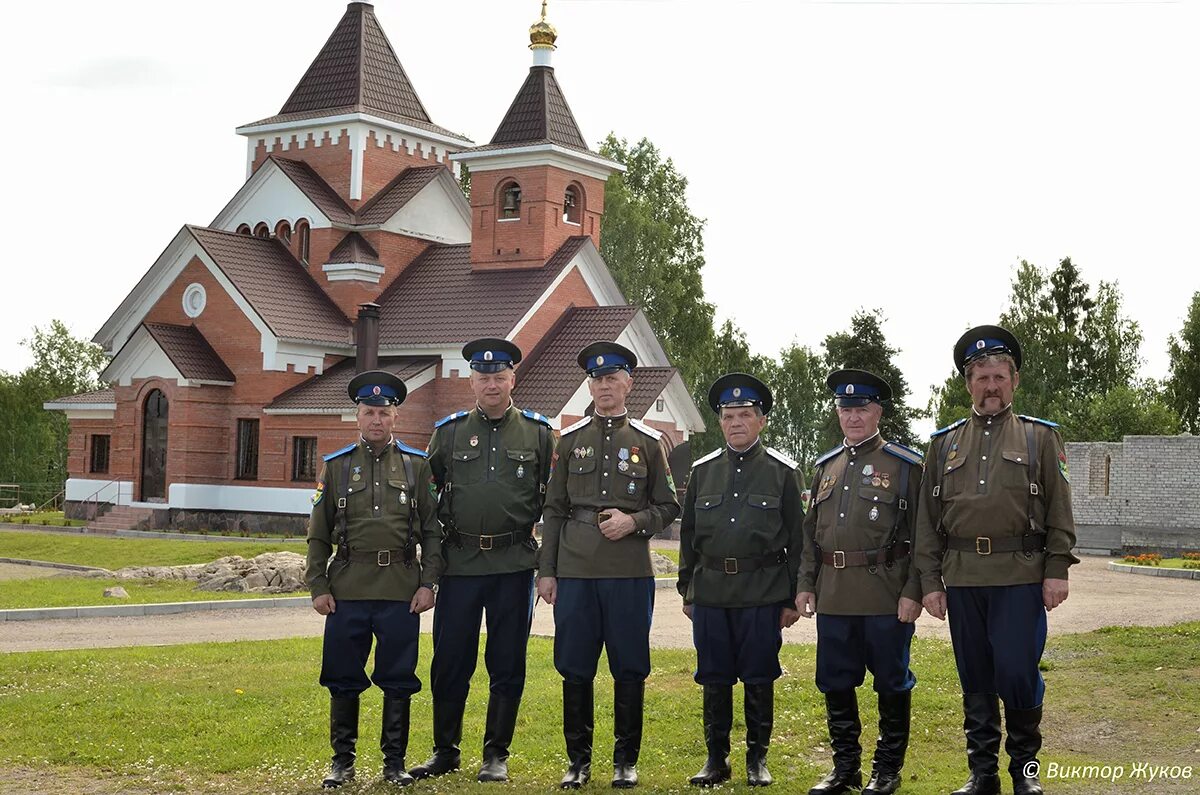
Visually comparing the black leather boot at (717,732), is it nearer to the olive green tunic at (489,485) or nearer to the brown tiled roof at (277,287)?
the olive green tunic at (489,485)

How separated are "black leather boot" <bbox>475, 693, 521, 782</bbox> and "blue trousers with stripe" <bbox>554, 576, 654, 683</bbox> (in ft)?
1.32

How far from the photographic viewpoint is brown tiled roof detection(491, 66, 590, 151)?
1389 inches

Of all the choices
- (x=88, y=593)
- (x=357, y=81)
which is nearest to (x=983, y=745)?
(x=88, y=593)

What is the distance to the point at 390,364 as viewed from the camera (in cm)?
3456

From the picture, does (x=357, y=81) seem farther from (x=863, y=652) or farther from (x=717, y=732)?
(x=863, y=652)

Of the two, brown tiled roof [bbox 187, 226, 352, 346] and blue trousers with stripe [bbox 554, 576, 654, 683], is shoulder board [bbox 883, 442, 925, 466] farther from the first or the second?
brown tiled roof [bbox 187, 226, 352, 346]

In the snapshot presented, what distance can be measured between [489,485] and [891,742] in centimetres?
258

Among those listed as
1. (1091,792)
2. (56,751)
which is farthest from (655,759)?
(56,751)

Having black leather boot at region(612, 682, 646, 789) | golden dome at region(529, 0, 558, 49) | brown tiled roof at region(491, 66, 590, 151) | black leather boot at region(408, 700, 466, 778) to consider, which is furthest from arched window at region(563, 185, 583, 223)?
black leather boot at region(612, 682, 646, 789)

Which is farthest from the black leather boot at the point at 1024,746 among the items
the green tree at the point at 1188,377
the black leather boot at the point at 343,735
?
the green tree at the point at 1188,377

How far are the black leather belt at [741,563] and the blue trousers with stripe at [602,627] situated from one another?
1.38 ft

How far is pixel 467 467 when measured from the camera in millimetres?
7957

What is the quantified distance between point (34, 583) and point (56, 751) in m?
12.5

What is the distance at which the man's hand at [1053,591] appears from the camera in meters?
6.79
